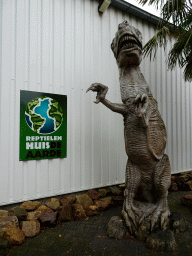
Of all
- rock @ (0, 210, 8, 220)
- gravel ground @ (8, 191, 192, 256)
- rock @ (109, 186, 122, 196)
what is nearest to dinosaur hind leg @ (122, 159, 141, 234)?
gravel ground @ (8, 191, 192, 256)

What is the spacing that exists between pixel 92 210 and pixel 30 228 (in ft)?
3.01

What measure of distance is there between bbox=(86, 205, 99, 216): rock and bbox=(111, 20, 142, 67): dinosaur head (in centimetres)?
220

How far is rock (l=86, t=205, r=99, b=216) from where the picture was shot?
2.55 meters

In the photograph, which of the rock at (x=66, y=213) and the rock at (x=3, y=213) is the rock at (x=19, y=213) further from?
the rock at (x=66, y=213)

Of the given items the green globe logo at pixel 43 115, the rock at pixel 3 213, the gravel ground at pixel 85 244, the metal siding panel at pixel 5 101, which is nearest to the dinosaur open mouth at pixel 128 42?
the green globe logo at pixel 43 115

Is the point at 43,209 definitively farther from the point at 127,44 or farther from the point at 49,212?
the point at 127,44

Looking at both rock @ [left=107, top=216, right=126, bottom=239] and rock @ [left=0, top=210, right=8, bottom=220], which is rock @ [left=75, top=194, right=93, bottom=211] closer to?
rock @ [left=107, top=216, right=126, bottom=239]

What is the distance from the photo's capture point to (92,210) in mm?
2576

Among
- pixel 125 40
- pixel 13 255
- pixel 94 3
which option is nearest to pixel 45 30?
pixel 94 3

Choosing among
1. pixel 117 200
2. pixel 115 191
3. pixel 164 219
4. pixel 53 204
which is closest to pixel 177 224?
pixel 164 219

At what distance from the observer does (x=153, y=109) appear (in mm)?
2104

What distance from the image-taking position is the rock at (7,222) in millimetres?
1951

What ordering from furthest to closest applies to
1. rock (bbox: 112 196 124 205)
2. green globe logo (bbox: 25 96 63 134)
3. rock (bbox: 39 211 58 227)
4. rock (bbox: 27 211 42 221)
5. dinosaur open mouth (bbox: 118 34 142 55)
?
rock (bbox: 112 196 124 205) < green globe logo (bbox: 25 96 63 134) < rock (bbox: 27 211 42 221) < rock (bbox: 39 211 58 227) < dinosaur open mouth (bbox: 118 34 142 55)

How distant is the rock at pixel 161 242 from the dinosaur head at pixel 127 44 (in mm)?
2057
